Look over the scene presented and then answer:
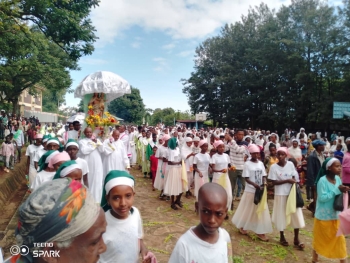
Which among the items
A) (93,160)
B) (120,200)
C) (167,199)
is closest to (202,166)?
(167,199)

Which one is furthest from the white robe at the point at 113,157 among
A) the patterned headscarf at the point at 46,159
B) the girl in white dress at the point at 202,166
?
the patterned headscarf at the point at 46,159

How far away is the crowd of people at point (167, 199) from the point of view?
121cm

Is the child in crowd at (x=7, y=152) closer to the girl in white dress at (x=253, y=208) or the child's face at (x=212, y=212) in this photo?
the girl in white dress at (x=253, y=208)

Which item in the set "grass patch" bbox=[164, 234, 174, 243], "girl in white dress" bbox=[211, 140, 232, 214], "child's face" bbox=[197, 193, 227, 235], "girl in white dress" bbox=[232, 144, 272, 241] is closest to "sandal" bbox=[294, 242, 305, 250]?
"girl in white dress" bbox=[232, 144, 272, 241]

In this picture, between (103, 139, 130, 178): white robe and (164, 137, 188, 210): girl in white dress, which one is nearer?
(103, 139, 130, 178): white robe

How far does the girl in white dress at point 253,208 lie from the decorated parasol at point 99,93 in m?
3.82

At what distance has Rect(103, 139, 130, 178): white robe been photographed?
6504 mm

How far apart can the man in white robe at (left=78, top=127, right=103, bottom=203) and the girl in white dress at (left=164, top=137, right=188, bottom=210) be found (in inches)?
79.8

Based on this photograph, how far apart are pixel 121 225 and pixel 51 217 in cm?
150

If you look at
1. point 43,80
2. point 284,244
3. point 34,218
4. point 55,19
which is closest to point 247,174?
point 284,244

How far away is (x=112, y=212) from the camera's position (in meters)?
2.62

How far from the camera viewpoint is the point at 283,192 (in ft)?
17.1

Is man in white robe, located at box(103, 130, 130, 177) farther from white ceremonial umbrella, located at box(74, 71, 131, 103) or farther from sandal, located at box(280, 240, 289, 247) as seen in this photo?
sandal, located at box(280, 240, 289, 247)

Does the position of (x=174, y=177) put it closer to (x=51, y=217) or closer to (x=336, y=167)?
(x=336, y=167)
